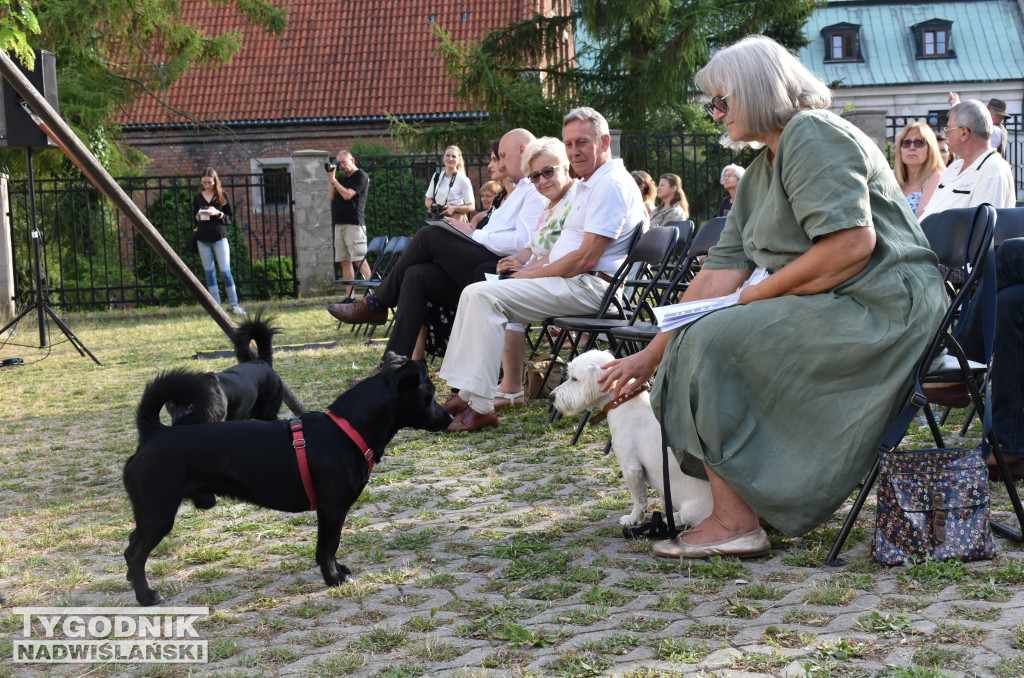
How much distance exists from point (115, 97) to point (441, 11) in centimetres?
1284

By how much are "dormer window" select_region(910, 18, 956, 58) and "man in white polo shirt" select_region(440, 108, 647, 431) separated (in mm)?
44434

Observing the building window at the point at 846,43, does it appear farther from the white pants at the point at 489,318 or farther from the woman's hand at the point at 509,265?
the white pants at the point at 489,318

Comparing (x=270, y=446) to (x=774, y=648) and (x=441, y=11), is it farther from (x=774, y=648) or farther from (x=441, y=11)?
(x=441, y=11)

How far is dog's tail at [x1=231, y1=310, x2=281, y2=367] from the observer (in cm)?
490

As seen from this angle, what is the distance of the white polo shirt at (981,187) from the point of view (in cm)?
556

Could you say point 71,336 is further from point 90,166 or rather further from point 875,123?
point 875,123

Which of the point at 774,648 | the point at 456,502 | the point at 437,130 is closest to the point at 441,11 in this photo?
the point at 437,130

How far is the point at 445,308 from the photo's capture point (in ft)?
22.6

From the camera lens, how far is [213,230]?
14.0 meters

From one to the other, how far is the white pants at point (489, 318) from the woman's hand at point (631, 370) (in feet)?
6.43

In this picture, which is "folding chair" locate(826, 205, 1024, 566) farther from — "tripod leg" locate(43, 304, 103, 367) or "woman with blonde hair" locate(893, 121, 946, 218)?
"tripod leg" locate(43, 304, 103, 367)

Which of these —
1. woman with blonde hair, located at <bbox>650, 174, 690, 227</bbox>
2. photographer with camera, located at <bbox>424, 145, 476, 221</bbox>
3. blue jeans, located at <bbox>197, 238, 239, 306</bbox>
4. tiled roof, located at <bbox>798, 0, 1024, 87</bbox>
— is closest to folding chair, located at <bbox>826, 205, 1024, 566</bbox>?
woman with blonde hair, located at <bbox>650, 174, 690, 227</bbox>

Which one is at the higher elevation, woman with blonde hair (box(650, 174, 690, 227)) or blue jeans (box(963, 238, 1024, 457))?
woman with blonde hair (box(650, 174, 690, 227))

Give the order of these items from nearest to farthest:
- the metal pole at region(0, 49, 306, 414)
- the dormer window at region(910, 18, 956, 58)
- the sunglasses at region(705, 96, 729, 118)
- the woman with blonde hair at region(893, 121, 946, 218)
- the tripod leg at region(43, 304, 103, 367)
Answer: the sunglasses at region(705, 96, 729, 118)
the metal pole at region(0, 49, 306, 414)
the woman with blonde hair at region(893, 121, 946, 218)
the tripod leg at region(43, 304, 103, 367)
the dormer window at region(910, 18, 956, 58)
